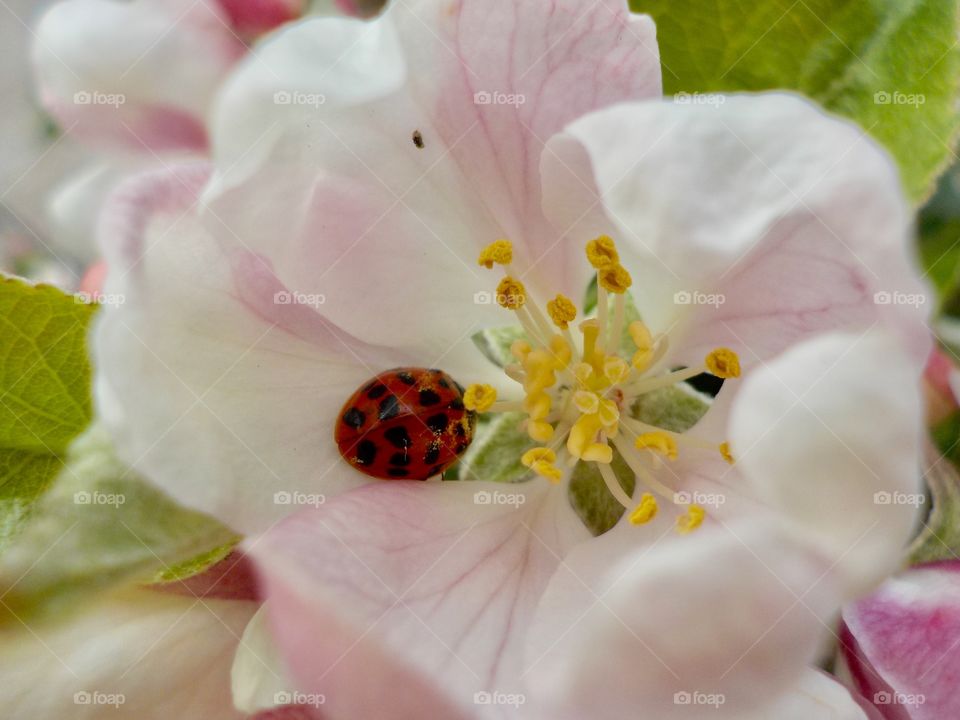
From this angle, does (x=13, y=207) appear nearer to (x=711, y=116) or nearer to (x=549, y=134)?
(x=549, y=134)

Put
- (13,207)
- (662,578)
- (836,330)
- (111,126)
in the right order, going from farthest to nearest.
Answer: (13,207), (111,126), (836,330), (662,578)

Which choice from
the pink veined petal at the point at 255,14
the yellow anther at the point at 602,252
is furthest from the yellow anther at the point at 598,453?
the pink veined petal at the point at 255,14

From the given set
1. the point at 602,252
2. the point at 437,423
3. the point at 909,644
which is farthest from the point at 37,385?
the point at 909,644

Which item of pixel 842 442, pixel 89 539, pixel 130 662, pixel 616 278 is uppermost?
pixel 842 442

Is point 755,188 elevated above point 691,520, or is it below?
above

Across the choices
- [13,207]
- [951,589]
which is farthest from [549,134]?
[13,207]

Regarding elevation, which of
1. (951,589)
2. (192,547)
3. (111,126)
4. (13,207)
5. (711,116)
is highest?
(711,116)

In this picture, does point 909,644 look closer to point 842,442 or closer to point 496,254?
point 842,442
